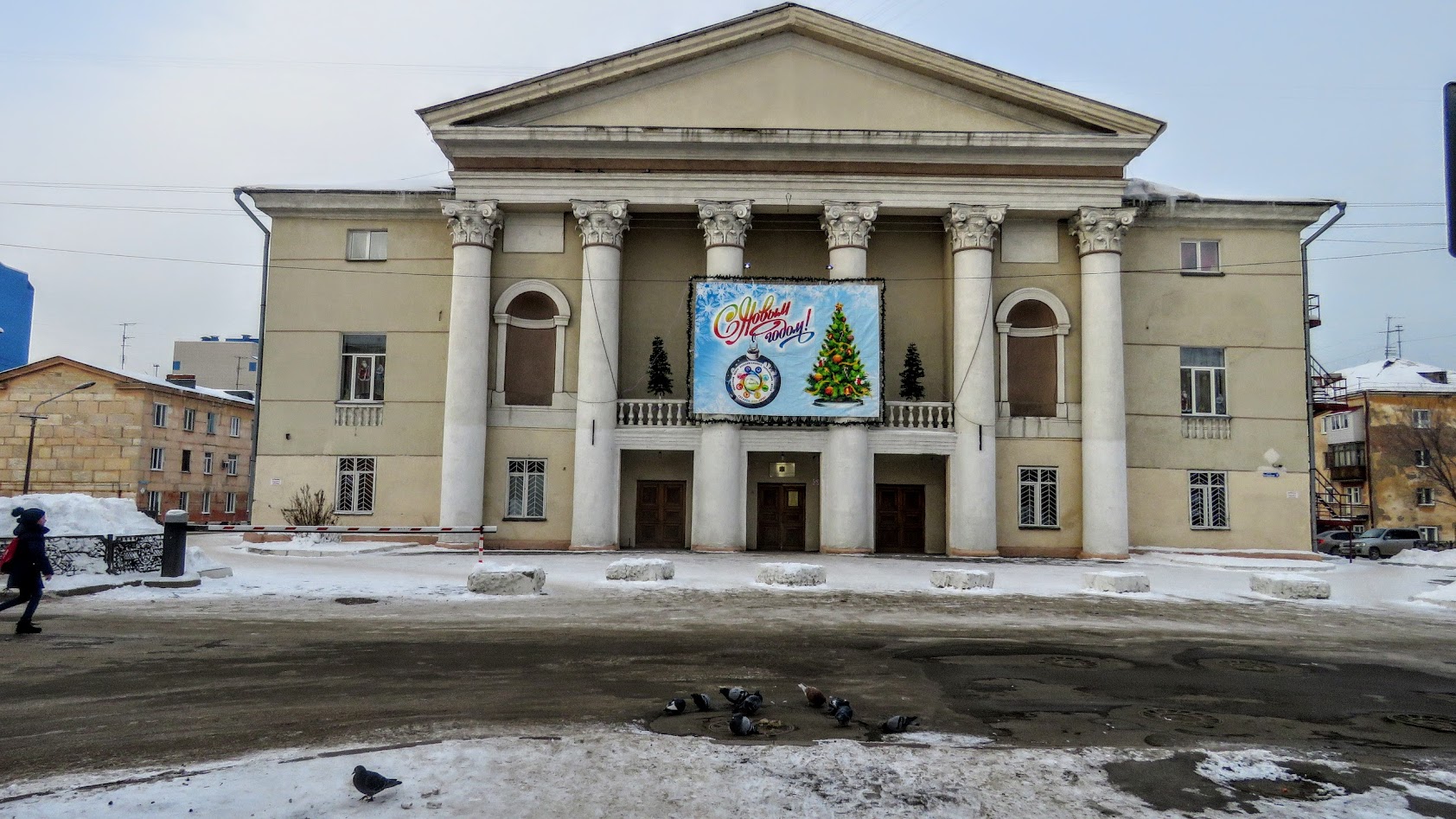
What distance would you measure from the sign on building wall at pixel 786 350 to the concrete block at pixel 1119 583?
28.8 ft

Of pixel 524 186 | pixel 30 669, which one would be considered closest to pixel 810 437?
pixel 524 186

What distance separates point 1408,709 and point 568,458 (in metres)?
21.3

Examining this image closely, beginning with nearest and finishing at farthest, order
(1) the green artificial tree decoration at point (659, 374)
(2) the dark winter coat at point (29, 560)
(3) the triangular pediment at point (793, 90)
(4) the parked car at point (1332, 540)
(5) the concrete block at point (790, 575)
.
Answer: (2) the dark winter coat at point (29, 560) < (5) the concrete block at point (790, 575) < (3) the triangular pediment at point (793, 90) < (1) the green artificial tree decoration at point (659, 374) < (4) the parked car at point (1332, 540)

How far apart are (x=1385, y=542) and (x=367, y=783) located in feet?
181

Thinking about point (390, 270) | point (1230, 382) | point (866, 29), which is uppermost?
point (866, 29)

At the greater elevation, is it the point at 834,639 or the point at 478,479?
the point at 478,479

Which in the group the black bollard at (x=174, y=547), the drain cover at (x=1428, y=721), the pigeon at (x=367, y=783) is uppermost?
the black bollard at (x=174, y=547)

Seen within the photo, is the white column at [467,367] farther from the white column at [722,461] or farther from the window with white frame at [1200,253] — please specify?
the window with white frame at [1200,253]

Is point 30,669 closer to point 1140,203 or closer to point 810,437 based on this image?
point 810,437

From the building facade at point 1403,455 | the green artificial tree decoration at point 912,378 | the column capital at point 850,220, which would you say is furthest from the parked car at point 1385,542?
the column capital at point 850,220

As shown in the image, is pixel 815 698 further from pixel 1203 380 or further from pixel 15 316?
pixel 15 316

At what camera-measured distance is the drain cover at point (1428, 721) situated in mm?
7977

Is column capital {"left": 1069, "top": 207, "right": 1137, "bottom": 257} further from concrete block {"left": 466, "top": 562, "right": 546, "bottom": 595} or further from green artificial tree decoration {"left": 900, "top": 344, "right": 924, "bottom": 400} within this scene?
concrete block {"left": 466, "top": 562, "right": 546, "bottom": 595}

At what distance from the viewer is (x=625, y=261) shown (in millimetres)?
28625
